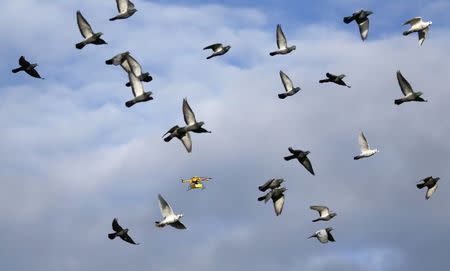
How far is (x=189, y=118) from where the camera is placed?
9300cm

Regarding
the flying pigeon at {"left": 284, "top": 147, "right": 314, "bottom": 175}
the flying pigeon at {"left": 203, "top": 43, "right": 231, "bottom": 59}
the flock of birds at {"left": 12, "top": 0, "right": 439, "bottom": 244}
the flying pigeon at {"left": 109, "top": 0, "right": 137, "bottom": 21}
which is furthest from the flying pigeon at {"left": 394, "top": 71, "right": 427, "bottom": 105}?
the flying pigeon at {"left": 109, "top": 0, "right": 137, "bottom": 21}

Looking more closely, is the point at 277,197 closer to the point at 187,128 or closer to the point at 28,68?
the point at 187,128

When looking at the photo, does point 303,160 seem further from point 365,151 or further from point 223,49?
point 223,49

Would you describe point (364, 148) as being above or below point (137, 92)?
below

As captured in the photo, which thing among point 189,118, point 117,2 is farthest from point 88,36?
point 189,118

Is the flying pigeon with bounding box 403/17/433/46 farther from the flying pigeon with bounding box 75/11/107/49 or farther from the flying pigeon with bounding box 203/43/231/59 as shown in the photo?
the flying pigeon with bounding box 75/11/107/49

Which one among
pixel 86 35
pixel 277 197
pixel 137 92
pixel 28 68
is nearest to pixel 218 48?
A: pixel 137 92

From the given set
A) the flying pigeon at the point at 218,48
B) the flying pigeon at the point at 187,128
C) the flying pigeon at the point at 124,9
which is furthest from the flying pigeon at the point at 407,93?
the flying pigeon at the point at 124,9

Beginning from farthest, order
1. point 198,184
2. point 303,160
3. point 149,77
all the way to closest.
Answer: point 198,184
point 303,160
point 149,77

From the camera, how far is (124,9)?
310 feet

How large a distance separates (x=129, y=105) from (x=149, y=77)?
2887 millimetres

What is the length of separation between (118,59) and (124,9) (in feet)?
12.9

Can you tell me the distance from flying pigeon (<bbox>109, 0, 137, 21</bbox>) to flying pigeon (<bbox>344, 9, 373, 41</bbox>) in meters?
17.1

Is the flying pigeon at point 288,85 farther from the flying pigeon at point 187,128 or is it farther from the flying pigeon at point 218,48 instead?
the flying pigeon at point 187,128
